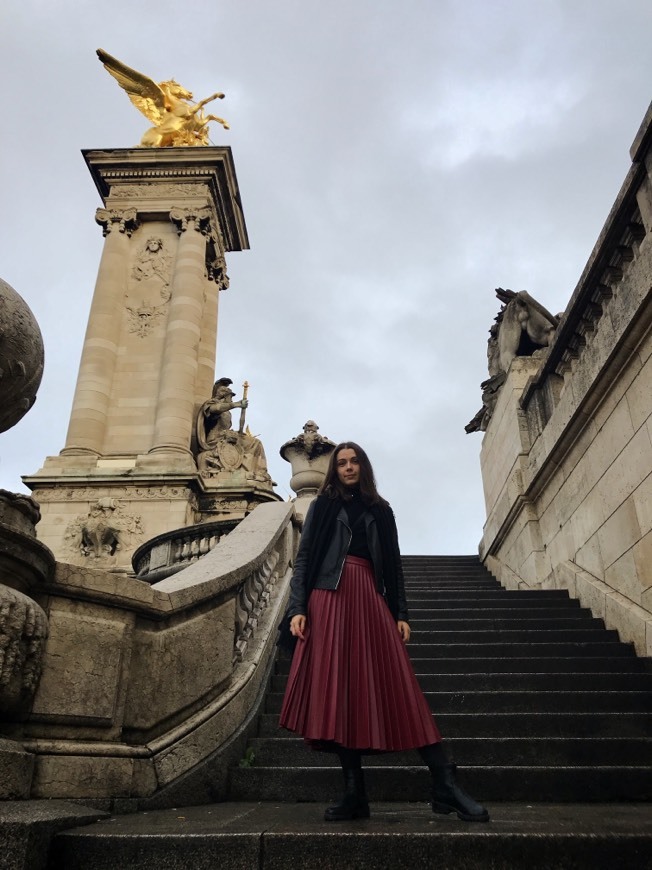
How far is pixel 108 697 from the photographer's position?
3213 millimetres

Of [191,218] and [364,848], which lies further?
[191,218]

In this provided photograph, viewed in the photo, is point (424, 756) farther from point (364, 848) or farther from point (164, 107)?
point (164, 107)

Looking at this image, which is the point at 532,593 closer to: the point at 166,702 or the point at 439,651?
the point at 439,651

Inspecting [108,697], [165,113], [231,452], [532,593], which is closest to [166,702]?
[108,697]

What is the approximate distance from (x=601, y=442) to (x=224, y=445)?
447 inches

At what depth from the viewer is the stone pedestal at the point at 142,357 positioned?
1467 centimetres

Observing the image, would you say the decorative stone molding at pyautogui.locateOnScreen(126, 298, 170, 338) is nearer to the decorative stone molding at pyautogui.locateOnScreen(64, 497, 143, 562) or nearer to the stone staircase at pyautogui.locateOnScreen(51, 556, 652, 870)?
the decorative stone molding at pyautogui.locateOnScreen(64, 497, 143, 562)

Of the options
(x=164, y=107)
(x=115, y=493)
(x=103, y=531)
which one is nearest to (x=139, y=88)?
(x=164, y=107)

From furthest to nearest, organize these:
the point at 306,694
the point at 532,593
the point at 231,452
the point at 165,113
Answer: the point at 165,113 → the point at 231,452 → the point at 532,593 → the point at 306,694

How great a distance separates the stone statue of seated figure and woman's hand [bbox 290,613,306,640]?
12.9 metres

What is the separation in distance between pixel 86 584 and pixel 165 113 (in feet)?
69.3

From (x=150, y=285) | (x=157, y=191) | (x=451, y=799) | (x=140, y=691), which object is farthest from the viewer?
(x=157, y=191)

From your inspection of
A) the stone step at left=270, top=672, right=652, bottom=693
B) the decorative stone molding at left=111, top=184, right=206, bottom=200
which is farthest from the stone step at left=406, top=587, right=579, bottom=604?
the decorative stone molding at left=111, top=184, right=206, bottom=200

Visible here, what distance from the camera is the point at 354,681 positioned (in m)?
2.94
